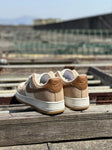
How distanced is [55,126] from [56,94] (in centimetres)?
33

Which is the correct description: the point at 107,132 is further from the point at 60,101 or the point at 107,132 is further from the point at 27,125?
the point at 27,125

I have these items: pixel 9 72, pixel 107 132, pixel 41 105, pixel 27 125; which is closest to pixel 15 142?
pixel 27 125

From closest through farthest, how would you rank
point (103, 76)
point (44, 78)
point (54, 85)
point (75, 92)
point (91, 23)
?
1. point (54, 85)
2. point (75, 92)
3. point (44, 78)
4. point (103, 76)
5. point (91, 23)

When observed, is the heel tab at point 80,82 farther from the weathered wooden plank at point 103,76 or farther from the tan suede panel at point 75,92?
the weathered wooden plank at point 103,76

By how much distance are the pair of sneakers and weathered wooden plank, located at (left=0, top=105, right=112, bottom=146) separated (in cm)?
8

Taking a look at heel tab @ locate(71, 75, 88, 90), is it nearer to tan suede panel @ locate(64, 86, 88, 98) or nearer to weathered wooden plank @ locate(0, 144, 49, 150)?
tan suede panel @ locate(64, 86, 88, 98)

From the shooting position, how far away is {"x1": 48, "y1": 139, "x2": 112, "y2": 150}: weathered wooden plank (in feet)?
6.81

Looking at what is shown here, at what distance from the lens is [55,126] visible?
81.7 inches

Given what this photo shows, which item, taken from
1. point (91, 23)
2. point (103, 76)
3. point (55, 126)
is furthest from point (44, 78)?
point (91, 23)

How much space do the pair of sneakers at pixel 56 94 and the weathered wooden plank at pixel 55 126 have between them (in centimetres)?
8

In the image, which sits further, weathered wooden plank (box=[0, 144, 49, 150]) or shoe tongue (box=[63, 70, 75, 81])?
shoe tongue (box=[63, 70, 75, 81])

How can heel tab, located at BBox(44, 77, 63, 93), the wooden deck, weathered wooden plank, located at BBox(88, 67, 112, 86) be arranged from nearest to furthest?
heel tab, located at BBox(44, 77, 63, 93), the wooden deck, weathered wooden plank, located at BBox(88, 67, 112, 86)
